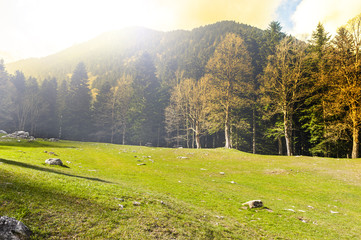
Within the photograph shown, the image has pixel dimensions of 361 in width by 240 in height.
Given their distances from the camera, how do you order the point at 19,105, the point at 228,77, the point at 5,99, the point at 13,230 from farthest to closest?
the point at 19,105, the point at 5,99, the point at 228,77, the point at 13,230

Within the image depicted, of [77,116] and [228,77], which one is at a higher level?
[228,77]

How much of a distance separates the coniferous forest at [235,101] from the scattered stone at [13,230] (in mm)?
45426

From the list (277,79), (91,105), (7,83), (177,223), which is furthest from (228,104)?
(7,83)

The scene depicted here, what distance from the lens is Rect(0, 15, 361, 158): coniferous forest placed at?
3841 cm

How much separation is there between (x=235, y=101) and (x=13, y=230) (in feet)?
160

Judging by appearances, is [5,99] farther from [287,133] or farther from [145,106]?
[287,133]

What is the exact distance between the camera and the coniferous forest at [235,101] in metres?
38.4

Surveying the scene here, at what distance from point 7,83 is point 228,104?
9787cm

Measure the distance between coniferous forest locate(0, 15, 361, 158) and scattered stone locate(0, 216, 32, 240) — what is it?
45426mm

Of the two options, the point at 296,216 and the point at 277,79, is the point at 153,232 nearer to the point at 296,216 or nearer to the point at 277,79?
the point at 296,216

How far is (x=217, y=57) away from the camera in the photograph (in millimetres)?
51125

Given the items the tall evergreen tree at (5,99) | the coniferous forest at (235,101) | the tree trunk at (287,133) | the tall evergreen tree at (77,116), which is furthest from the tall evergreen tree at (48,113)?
the tree trunk at (287,133)

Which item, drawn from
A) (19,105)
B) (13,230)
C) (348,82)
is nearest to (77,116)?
(19,105)

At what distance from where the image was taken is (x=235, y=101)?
4897cm
